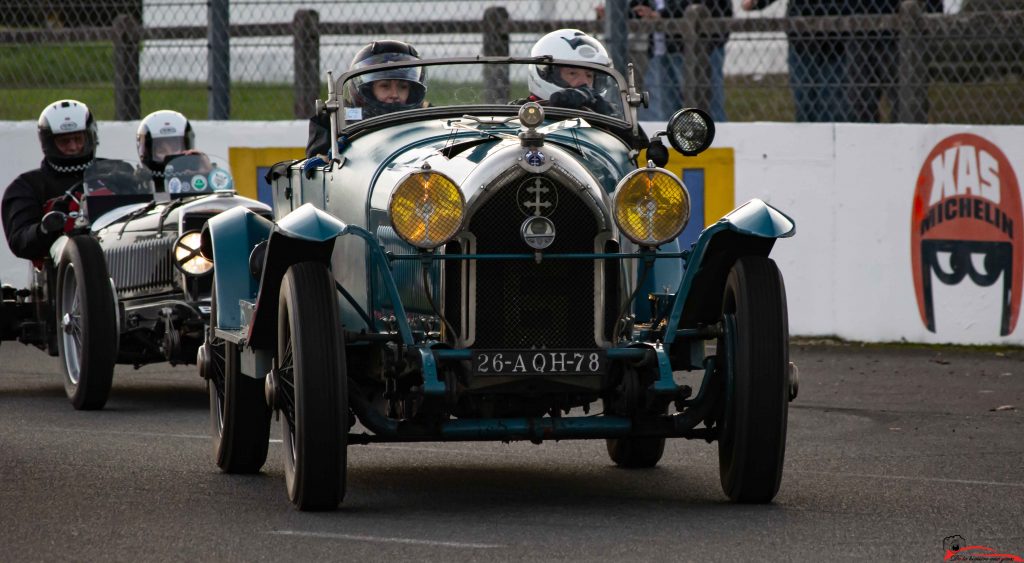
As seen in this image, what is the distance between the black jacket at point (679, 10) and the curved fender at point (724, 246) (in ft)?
22.7

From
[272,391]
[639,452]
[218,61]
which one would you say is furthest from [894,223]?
[272,391]

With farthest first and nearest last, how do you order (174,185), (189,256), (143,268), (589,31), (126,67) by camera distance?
(126,67) < (589,31) < (174,185) < (143,268) < (189,256)

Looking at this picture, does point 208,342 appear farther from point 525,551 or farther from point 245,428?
point 525,551

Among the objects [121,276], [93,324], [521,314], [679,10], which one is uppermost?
[679,10]

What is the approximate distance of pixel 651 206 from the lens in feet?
20.7

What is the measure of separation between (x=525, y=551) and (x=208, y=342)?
9.25 feet

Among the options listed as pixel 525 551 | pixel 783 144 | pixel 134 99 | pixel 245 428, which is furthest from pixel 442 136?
pixel 134 99

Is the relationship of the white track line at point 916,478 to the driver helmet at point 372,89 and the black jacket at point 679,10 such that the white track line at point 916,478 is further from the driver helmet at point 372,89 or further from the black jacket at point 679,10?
the black jacket at point 679,10

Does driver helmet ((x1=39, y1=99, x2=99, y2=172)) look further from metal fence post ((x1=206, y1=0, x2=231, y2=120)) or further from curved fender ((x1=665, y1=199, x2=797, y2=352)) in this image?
curved fender ((x1=665, y1=199, x2=797, y2=352))

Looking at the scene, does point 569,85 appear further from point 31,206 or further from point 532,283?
point 31,206

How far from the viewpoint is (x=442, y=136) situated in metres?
6.98

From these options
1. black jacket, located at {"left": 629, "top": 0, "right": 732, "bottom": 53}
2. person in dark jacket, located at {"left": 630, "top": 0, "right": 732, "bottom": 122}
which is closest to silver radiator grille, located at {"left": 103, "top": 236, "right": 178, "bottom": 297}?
person in dark jacket, located at {"left": 630, "top": 0, "right": 732, "bottom": 122}

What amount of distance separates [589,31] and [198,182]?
410 centimetres

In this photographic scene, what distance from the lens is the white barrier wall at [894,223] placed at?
40.2ft
